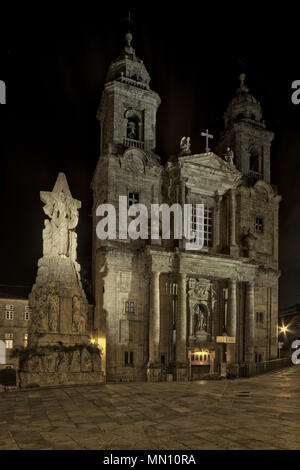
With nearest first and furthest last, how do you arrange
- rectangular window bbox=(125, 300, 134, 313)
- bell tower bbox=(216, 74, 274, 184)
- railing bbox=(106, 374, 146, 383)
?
railing bbox=(106, 374, 146, 383) < rectangular window bbox=(125, 300, 134, 313) < bell tower bbox=(216, 74, 274, 184)

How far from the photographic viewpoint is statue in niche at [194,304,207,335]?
30.5 m

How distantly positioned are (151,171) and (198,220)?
5144mm

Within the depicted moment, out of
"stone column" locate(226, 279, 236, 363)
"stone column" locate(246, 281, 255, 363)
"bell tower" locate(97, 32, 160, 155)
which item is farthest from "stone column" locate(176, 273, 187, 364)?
"bell tower" locate(97, 32, 160, 155)

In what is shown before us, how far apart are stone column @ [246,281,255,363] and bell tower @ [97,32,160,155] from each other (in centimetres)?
1322

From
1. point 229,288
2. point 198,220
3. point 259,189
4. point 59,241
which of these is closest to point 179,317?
point 229,288

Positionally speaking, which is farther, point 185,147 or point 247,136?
point 247,136

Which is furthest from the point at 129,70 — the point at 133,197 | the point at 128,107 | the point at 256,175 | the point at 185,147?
the point at 256,175

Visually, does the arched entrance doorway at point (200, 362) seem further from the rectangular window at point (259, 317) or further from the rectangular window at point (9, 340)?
the rectangular window at point (9, 340)

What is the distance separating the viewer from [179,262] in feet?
95.7

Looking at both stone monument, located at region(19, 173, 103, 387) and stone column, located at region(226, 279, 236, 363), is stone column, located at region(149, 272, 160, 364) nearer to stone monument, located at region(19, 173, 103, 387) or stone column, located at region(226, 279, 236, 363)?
stone column, located at region(226, 279, 236, 363)

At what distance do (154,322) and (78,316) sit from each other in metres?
8.03

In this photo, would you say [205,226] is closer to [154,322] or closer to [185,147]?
[185,147]

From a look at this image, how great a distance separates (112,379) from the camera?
27328 mm

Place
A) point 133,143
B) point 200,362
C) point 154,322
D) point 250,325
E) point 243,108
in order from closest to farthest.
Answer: point 154,322 < point 200,362 < point 250,325 < point 133,143 < point 243,108
